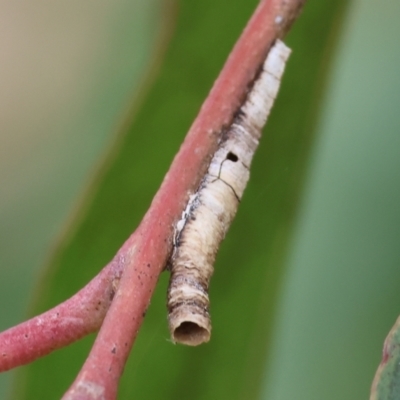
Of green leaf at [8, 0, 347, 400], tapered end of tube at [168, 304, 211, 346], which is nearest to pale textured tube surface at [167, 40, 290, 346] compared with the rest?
tapered end of tube at [168, 304, 211, 346]

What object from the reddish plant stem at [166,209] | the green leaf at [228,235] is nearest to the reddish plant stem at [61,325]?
the reddish plant stem at [166,209]

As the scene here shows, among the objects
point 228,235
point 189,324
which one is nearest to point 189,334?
point 189,324

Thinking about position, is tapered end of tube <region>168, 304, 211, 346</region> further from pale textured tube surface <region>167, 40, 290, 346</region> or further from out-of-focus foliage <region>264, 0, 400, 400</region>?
out-of-focus foliage <region>264, 0, 400, 400</region>

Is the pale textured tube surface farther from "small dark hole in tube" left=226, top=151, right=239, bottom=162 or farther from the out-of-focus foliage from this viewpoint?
the out-of-focus foliage

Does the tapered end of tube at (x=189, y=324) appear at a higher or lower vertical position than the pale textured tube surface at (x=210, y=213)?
lower

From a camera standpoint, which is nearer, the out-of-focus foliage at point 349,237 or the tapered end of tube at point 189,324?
the tapered end of tube at point 189,324

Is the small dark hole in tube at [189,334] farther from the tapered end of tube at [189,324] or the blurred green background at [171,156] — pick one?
the blurred green background at [171,156]

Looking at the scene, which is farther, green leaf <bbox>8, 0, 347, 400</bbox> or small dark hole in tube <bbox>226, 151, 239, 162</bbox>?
green leaf <bbox>8, 0, 347, 400</bbox>

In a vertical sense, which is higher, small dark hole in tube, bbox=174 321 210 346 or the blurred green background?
the blurred green background
